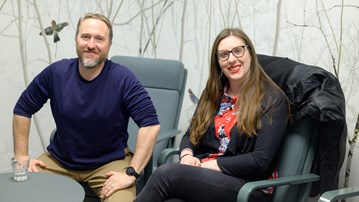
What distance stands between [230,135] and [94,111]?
2.09 ft

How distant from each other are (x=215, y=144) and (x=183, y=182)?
31cm

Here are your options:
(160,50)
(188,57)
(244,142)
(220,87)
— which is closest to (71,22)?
(160,50)

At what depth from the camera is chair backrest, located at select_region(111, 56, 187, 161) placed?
235 cm

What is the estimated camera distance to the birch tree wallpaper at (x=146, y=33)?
7.43 ft

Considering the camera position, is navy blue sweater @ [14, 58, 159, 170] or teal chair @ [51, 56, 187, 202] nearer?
navy blue sweater @ [14, 58, 159, 170]

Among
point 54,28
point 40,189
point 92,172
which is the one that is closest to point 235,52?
point 92,172

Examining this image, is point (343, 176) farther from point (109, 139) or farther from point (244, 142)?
point (109, 139)

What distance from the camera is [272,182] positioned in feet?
5.10

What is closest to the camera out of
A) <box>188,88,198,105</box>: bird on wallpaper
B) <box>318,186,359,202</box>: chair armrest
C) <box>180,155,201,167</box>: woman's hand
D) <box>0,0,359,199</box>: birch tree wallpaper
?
<box>318,186,359,202</box>: chair armrest

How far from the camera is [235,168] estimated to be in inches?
66.7

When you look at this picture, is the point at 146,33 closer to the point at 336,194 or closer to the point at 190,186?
the point at 190,186

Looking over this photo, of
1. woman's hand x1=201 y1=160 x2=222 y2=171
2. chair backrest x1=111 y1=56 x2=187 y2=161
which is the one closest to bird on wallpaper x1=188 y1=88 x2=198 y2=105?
chair backrest x1=111 y1=56 x2=187 y2=161

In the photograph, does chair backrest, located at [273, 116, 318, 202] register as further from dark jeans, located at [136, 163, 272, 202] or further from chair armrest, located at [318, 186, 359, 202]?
chair armrest, located at [318, 186, 359, 202]

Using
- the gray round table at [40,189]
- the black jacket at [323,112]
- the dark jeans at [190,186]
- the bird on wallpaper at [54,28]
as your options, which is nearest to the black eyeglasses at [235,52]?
the black jacket at [323,112]
